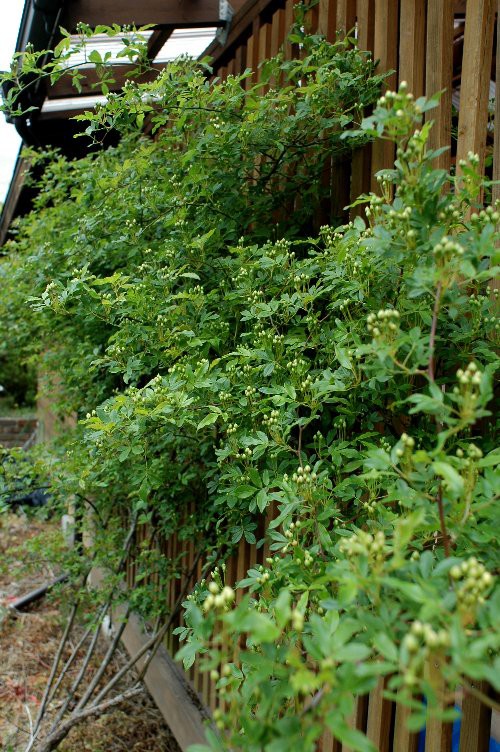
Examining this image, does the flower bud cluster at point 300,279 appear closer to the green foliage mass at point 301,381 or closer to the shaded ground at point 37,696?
the green foliage mass at point 301,381

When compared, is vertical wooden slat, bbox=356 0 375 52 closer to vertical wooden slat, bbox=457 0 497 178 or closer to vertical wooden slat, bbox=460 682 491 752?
vertical wooden slat, bbox=457 0 497 178

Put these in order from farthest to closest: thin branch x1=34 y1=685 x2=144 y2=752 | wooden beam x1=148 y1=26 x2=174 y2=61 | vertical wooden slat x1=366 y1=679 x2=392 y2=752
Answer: wooden beam x1=148 y1=26 x2=174 y2=61 < thin branch x1=34 y1=685 x2=144 y2=752 < vertical wooden slat x1=366 y1=679 x2=392 y2=752

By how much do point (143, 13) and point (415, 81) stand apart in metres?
1.89

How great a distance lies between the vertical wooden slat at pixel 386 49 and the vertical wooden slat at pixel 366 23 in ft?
0.23

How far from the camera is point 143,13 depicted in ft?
9.89

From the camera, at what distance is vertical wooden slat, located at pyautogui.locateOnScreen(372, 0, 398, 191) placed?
1812 millimetres

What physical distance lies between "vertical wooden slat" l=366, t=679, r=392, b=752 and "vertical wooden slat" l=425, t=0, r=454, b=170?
1360mm

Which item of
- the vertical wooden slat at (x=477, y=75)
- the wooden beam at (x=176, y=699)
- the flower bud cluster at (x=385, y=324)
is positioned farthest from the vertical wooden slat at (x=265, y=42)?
the wooden beam at (x=176, y=699)

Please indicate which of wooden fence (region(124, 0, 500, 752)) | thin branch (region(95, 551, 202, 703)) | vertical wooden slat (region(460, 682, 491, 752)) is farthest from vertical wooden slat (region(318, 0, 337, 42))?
thin branch (region(95, 551, 202, 703))

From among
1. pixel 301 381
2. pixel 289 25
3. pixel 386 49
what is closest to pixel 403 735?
pixel 301 381

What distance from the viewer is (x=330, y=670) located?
26.8 inches

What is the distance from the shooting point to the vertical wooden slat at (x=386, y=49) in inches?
71.4

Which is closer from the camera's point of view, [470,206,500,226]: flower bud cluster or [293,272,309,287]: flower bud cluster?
[470,206,500,226]: flower bud cluster

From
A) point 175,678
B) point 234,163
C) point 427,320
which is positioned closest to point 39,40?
point 234,163
